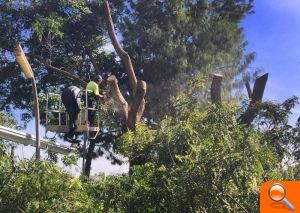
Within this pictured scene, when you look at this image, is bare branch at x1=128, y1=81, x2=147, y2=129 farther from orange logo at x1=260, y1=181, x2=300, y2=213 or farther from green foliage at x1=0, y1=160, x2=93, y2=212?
orange logo at x1=260, y1=181, x2=300, y2=213

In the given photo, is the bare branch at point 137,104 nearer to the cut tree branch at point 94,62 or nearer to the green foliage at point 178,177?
the green foliage at point 178,177

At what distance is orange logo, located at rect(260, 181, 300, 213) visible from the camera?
3.91m

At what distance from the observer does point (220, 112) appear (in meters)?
8.30

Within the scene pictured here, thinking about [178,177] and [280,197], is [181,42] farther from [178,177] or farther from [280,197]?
[280,197]

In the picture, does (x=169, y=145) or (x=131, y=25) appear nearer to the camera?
(x=169, y=145)

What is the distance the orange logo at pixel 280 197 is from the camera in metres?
3.91

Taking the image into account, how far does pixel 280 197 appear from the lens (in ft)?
12.9

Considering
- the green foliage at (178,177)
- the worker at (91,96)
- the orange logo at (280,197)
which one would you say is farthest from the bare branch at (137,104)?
the orange logo at (280,197)

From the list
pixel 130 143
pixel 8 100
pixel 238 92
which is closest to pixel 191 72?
pixel 238 92

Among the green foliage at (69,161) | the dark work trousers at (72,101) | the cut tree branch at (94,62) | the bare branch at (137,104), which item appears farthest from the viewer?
the cut tree branch at (94,62)

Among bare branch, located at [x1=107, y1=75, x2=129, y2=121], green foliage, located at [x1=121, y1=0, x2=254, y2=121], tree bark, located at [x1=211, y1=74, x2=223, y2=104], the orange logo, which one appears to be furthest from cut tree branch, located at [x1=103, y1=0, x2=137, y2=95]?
the orange logo

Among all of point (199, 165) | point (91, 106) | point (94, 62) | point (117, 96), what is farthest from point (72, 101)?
point (94, 62)

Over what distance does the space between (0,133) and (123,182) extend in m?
2.95

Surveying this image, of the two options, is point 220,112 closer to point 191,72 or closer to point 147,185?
point 147,185
